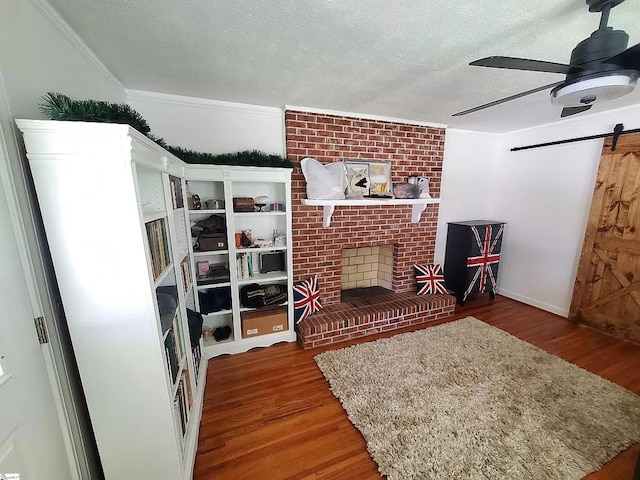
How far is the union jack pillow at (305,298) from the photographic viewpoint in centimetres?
258

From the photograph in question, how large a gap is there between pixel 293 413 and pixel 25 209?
1814 mm

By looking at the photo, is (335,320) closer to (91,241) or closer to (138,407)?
(138,407)

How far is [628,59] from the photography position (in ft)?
3.22

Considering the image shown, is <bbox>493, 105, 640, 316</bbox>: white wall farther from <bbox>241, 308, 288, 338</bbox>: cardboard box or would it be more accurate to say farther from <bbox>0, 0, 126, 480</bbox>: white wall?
<bbox>0, 0, 126, 480</bbox>: white wall

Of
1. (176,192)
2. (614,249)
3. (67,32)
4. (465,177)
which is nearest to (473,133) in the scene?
(465,177)

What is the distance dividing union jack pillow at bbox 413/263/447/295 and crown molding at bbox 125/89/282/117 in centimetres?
250

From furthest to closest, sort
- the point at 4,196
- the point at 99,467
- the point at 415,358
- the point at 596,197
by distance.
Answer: the point at 596,197 → the point at 415,358 → the point at 99,467 → the point at 4,196

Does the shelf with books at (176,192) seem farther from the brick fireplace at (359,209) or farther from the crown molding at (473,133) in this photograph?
the crown molding at (473,133)

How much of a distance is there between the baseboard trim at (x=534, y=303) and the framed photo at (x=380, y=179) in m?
2.51

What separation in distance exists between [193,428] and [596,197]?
434 centimetres

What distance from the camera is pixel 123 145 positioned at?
35.2 inches

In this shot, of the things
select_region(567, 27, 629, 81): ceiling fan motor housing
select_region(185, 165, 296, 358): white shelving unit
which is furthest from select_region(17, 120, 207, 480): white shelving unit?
select_region(567, 27, 629, 81): ceiling fan motor housing

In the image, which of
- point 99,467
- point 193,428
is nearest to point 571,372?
point 193,428

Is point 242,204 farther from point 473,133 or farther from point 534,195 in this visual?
point 534,195
